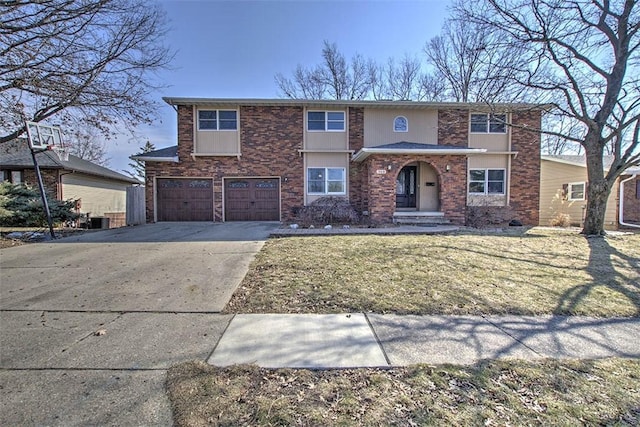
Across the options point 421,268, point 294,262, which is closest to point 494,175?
point 421,268

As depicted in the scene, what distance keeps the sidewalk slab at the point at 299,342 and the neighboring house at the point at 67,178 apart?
17751 mm

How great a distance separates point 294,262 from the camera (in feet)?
21.0

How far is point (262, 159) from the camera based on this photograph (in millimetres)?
14992

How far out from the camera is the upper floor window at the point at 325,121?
1519cm

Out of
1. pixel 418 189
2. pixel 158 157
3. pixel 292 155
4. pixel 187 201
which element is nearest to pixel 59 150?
pixel 158 157

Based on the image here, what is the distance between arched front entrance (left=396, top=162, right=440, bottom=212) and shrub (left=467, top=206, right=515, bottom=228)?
65.3 inches

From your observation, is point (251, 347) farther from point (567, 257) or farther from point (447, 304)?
point (567, 257)

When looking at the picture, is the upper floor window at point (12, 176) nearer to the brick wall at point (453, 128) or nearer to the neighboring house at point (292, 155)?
the neighboring house at point (292, 155)

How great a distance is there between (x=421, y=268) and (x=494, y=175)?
1232 centimetres

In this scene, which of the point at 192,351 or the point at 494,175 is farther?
the point at 494,175

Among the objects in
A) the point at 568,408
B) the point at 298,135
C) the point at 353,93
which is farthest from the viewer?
the point at 353,93

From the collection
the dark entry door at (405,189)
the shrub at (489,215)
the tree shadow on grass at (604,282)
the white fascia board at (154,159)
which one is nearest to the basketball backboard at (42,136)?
the white fascia board at (154,159)

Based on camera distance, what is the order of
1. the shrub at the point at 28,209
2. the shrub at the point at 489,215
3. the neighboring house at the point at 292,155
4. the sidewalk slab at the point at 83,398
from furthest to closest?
the neighboring house at the point at 292,155
the shrub at the point at 489,215
the shrub at the point at 28,209
the sidewalk slab at the point at 83,398

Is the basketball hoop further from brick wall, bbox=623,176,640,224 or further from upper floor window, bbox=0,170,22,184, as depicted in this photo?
brick wall, bbox=623,176,640,224
